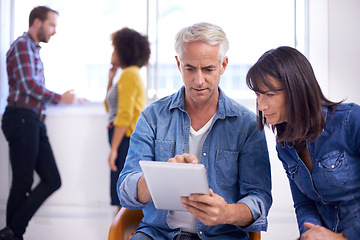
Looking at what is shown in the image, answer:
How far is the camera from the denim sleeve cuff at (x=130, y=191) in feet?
4.23

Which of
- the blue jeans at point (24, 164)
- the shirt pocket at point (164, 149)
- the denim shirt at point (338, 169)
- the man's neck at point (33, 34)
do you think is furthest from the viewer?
the man's neck at point (33, 34)

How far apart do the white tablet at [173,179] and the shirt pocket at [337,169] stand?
424 millimetres

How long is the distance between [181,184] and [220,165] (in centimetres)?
35

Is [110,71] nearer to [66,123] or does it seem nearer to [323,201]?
[66,123]

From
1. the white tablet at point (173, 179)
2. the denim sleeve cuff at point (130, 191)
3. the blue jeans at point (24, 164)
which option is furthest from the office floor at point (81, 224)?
the white tablet at point (173, 179)

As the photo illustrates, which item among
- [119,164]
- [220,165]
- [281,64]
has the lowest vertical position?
[119,164]

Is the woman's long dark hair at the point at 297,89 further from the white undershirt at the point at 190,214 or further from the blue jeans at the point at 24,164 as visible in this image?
the blue jeans at the point at 24,164

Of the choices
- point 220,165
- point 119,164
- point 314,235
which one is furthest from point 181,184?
point 119,164

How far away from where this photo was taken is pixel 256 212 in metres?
1.25

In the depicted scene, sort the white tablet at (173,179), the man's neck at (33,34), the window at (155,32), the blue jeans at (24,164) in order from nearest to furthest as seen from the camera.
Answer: the white tablet at (173,179) → the blue jeans at (24,164) → the man's neck at (33,34) → the window at (155,32)

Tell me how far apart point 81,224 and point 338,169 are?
2.54 m

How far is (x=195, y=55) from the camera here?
4.75 feet

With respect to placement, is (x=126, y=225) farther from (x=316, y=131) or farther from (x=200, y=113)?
(x=316, y=131)

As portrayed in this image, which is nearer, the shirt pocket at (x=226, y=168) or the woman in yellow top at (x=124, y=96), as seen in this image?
the shirt pocket at (x=226, y=168)
